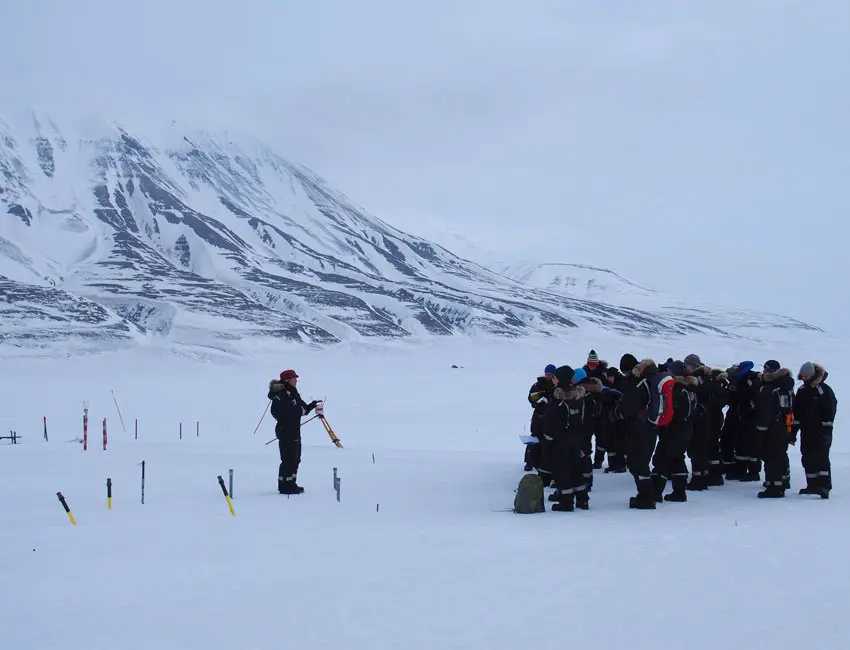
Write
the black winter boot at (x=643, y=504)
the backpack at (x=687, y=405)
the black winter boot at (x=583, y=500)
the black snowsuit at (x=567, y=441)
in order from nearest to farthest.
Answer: the black snowsuit at (x=567, y=441)
the black winter boot at (x=643, y=504)
the black winter boot at (x=583, y=500)
the backpack at (x=687, y=405)

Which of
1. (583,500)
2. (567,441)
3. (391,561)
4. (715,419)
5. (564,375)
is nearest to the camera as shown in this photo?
(391,561)

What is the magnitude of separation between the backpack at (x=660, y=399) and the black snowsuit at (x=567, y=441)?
88 centimetres

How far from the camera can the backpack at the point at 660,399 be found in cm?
1033

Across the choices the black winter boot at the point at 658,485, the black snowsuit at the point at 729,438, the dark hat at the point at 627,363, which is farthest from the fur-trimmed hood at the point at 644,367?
the black snowsuit at the point at 729,438

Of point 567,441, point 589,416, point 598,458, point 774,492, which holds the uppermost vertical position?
point 589,416

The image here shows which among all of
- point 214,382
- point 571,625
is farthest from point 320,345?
point 571,625

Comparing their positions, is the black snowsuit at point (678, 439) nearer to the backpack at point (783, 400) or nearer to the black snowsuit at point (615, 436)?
the backpack at point (783, 400)

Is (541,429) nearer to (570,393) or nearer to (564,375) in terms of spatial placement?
(570,393)

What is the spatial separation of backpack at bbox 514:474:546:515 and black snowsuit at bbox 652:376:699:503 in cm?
155

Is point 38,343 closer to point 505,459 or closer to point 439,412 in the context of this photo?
point 439,412

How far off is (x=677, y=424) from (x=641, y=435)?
2.39 feet

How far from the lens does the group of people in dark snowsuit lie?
1035 cm

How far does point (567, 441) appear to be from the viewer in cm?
1031

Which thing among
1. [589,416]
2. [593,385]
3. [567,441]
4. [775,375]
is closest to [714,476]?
[775,375]
